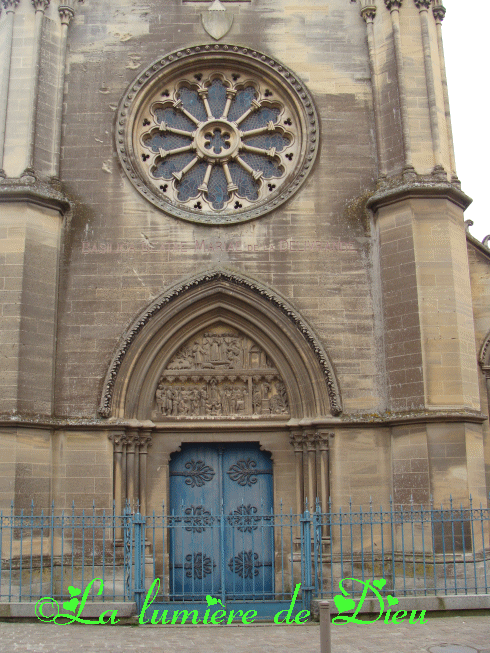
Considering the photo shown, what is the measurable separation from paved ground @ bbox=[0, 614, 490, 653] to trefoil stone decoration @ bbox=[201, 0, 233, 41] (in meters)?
10.7

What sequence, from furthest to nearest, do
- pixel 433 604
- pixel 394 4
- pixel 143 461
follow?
1. pixel 394 4
2. pixel 143 461
3. pixel 433 604

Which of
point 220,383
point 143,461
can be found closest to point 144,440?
point 143,461

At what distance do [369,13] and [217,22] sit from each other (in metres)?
2.95

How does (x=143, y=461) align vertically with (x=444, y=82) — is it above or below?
below

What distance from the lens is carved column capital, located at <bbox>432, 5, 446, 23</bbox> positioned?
1398cm

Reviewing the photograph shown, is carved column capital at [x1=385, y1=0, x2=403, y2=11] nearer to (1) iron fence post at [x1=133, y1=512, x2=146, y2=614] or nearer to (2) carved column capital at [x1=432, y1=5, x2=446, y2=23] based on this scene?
(2) carved column capital at [x1=432, y1=5, x2=446, y2=23]

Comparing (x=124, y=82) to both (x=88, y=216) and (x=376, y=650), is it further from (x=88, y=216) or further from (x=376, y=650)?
(x=376, y=650)

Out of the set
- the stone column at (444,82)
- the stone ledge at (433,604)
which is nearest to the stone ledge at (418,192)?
the stone column at (444,82)

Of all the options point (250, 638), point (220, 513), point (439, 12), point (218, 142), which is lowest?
point (250, 638)

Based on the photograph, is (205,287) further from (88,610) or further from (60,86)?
(88,610)

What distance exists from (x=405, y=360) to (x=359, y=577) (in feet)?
12.0

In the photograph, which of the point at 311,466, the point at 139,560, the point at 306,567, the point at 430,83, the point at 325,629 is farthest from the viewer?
the point at 430,83

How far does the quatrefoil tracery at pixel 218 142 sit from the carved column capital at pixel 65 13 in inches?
90.0

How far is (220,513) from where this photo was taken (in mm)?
12844
